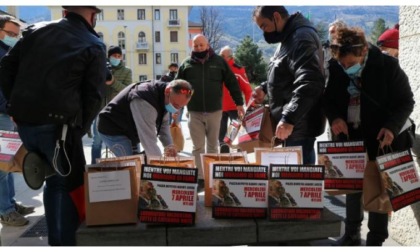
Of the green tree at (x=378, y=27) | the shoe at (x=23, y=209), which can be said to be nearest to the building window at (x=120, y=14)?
the green tree at (x=378, y=27)

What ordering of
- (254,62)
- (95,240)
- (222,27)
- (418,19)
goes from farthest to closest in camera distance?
(222,27) → (254,62) → (418,19) → (95,240)

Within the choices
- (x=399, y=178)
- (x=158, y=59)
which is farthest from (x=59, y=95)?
(x=158, y=59)

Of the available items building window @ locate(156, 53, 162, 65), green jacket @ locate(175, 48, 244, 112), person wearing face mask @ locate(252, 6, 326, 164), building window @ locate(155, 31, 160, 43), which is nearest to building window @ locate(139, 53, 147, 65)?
building window @ locate(156, 53, 162, 65)

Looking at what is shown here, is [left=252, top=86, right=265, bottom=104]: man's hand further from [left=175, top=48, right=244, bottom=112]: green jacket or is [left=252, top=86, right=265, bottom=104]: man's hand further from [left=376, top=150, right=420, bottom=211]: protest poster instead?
[left=175, top=48, right=244, bottom=112]: green jacket

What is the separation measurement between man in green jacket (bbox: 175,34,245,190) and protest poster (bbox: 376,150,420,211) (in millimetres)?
2667

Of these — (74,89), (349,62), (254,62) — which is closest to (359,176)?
(349,62)

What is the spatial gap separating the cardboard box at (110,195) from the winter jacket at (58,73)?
37cm

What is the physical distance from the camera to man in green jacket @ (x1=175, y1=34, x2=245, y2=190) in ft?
16.6

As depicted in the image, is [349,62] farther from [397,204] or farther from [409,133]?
[397,204]

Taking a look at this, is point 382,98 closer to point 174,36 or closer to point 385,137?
point 385,137

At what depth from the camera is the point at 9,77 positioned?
8.37ft

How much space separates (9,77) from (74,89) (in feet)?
1.33

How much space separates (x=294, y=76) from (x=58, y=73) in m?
1.37

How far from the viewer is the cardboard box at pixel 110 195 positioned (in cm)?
230
